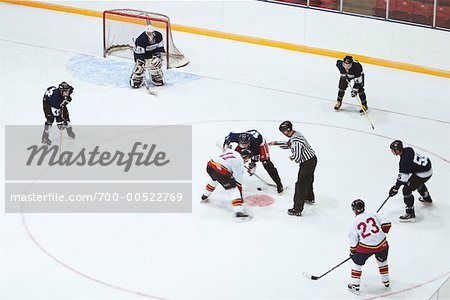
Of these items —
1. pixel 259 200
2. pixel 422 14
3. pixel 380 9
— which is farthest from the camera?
pixel 380 9

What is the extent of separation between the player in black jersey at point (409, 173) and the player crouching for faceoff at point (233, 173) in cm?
130

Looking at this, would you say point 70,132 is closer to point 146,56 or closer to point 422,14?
point 146,56

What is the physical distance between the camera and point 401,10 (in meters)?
13.4

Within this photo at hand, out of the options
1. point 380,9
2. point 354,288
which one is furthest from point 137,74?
point 354,288

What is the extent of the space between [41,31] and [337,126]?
5623 millimetres

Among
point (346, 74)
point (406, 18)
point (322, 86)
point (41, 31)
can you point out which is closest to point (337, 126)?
point (346, 74)

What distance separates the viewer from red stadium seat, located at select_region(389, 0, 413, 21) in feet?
43.9

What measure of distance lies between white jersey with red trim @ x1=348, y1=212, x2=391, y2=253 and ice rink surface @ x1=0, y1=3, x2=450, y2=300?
1.30 ft

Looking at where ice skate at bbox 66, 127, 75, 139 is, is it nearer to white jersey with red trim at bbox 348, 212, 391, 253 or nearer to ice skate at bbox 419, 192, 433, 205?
ice skate at bbox 419, 192, 433, 205

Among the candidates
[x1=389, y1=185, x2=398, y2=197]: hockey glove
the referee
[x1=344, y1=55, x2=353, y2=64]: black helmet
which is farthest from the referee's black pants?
[x1=344, y1=55, x2=353, y2=64]: black helmet

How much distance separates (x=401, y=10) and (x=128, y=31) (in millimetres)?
3676

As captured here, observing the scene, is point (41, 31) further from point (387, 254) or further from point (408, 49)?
point (387, 254)

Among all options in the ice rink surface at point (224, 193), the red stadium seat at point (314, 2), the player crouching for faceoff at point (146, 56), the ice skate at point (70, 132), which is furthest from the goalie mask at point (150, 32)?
the red stadium seat at point (314, 2)

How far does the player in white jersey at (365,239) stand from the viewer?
8031 mm
